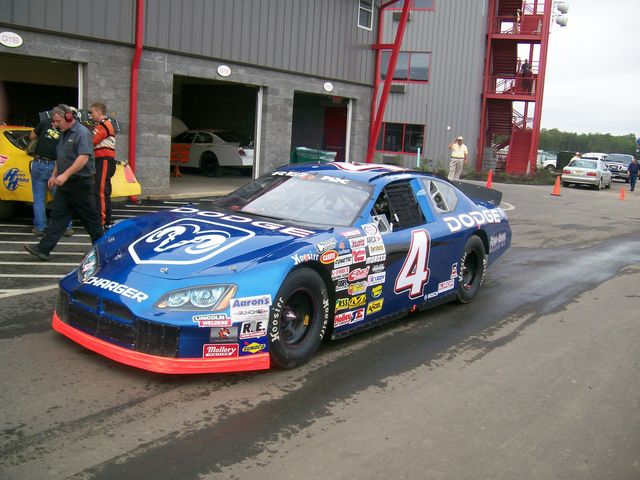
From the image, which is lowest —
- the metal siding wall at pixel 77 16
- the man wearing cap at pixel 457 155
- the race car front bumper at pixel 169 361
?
the race car front bumper at pixel 169 361

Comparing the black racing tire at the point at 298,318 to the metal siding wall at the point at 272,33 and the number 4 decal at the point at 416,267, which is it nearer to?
the number 4 decal at the point at 416,267

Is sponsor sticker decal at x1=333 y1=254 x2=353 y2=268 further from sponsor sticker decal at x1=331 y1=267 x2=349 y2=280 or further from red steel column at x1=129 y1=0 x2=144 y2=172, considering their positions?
red steel column at x1=129 y1=0 x2=144 y2=172

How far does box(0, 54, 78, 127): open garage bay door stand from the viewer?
2044 centimetres

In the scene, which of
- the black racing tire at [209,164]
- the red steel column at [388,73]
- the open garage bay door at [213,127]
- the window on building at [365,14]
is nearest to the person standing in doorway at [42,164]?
the red steel column at [388,73]

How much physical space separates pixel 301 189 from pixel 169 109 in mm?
9320

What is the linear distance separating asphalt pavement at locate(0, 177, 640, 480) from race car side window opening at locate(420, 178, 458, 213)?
1.07m

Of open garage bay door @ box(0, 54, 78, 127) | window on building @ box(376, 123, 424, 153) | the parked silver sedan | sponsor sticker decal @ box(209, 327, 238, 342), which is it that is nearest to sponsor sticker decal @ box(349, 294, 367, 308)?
sponsor sticker decal @ box(209, 327, 238, 342)

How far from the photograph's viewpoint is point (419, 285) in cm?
600

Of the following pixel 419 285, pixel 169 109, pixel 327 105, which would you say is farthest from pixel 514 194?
pixel 419 285

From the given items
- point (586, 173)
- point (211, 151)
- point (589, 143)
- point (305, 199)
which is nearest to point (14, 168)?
point (305, 199)

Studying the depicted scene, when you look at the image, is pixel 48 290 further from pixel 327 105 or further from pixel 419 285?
pixel 327 105

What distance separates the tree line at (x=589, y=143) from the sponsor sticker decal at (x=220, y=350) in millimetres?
85522

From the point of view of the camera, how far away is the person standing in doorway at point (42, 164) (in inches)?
333

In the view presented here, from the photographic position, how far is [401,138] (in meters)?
35.9
